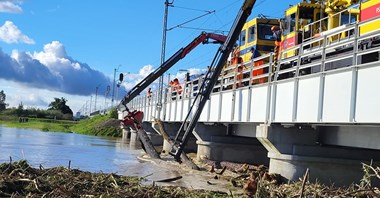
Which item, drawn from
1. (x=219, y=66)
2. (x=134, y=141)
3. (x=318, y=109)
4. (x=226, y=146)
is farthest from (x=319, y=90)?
(x=134, y=141)

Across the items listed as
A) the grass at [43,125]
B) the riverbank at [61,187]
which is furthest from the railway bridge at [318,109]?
the grass at [43,125]

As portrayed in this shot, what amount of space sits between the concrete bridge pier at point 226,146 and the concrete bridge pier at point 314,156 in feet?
24.3

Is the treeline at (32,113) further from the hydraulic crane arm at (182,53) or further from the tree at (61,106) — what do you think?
the hydraulic crane arm at (182,53)

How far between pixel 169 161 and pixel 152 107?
13.5 m

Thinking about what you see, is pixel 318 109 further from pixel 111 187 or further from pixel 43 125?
pixel 43 125

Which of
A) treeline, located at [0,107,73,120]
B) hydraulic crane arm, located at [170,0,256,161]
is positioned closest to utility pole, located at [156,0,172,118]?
hydraulic crane arm, located at [170,0,256,161]

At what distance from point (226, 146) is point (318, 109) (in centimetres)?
1090

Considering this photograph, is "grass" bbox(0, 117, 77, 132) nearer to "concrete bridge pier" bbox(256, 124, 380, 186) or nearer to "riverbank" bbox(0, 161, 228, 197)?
"concrete bridge pier" bbox(256, 124, 380, 186)

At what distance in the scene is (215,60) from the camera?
22.0m

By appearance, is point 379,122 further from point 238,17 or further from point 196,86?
point 196,86

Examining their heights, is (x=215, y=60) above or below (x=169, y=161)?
above

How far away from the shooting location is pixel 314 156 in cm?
1452

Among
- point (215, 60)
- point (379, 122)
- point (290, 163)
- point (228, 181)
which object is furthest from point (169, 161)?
point (379, 122)

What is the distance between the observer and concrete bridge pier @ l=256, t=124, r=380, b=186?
14375 mm
